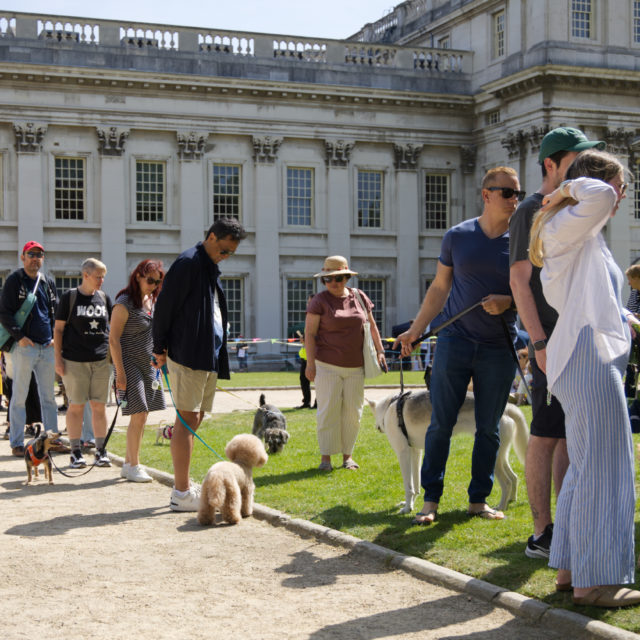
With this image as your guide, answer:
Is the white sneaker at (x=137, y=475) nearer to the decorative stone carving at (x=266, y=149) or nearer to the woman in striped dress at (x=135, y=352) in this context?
the woman in striped dress at (x=135, y=352)

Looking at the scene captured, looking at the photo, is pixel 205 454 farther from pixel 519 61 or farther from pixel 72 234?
pixel 519 61

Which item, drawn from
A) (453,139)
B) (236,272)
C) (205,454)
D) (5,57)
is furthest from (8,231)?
(205,454)

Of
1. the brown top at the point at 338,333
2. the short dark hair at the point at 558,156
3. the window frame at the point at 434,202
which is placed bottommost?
the brown top at the point at 338,333

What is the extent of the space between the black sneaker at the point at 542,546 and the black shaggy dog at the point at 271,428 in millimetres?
5964

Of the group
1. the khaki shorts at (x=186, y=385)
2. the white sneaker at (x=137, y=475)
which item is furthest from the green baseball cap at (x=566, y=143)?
the white sneaker at (x=137, y=475)

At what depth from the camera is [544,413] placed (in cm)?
591

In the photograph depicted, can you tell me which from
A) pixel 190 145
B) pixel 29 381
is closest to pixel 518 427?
pixel 29 381

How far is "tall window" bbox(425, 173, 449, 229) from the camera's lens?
44281 mm

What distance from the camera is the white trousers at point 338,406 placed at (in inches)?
400

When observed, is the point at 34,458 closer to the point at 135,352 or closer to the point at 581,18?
the point at 135,352

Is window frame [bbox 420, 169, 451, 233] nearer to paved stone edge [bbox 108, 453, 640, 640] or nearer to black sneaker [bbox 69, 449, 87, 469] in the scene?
black sneaker [bbox 69, 449, 87, 469]

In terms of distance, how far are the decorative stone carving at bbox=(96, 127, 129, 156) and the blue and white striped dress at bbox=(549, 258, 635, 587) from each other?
119 ft

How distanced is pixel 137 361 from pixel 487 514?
417 cm

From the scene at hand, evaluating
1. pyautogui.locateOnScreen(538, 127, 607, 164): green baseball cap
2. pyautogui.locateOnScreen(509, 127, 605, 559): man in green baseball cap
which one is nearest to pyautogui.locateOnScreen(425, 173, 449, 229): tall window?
pyautogui.locateOnScreen(509, 127, 605, 559): man in green baseball cap
